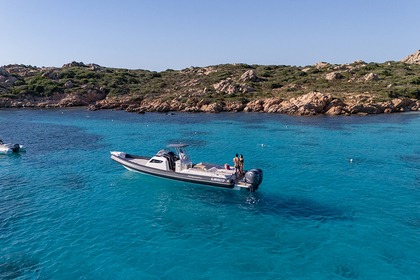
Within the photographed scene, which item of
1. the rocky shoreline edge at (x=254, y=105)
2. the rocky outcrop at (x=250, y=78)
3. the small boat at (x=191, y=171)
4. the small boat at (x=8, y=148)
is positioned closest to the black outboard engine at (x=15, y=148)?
the small boat at (x=8, y=148)

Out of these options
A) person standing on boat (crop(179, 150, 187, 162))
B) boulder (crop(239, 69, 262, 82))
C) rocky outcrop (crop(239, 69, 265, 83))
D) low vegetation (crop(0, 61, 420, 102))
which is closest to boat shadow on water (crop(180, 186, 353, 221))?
person standing on boat (crop(179, 150, 187, 162))

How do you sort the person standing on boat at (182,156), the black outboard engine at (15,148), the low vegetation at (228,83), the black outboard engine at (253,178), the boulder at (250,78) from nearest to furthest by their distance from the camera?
the black outboard engine at (253,178), the person standing on boat at (182,156), the black outboard engine at (15,148), the low vegetation at (228,83), the boulder at (250,78)

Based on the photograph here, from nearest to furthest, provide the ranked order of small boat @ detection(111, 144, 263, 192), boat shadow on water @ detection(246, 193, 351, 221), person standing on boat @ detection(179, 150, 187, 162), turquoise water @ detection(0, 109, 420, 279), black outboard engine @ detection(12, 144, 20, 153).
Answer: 1. turquoise water @ detection(0, 109, 420, 279)
2. boat shadow on water @ detection(246, 193, 351, 221)
3. small boat @ detection(111, 144, 263, 192)
4. person standing on boat @ detection(179, 150, 187, 162)
5. black outboard engine @ detection(12, 144, 20, 153)

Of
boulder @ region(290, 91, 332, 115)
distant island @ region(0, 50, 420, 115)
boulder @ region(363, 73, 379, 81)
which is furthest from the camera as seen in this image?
boulder @ region(363, 73, 379, 81)

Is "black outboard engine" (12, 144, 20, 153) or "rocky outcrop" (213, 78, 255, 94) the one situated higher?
"rocky outcrop" (213, 78, 255, 94)

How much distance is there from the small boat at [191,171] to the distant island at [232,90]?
46216 millimetres

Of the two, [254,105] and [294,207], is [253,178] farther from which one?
[254,105]

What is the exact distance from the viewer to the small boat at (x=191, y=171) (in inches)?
972

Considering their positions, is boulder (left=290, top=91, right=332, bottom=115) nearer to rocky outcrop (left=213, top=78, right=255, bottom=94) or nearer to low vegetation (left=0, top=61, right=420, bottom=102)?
low vegetation (left=0, top=61, right=420, bottom=102)

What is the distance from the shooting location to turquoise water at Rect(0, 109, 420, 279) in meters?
15.7

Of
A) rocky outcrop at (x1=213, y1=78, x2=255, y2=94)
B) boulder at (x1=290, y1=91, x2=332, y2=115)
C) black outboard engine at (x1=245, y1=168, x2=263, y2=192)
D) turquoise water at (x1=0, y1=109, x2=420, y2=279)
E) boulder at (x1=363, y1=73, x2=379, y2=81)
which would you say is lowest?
turquoise water at (x1=0, y1=109, x2=420, y2=279)

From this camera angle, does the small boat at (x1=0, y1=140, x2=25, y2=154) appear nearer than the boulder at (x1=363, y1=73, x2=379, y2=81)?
Yes

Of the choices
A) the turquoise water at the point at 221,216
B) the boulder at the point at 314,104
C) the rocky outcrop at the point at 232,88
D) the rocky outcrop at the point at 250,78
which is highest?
the rocky outcrop at the point at 250,78

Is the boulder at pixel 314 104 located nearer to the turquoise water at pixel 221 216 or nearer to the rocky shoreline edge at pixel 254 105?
the rocky shoreline edge at pixel 254 105
